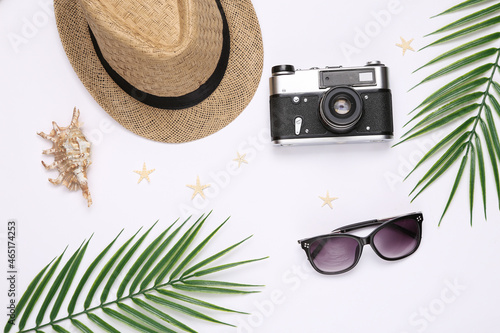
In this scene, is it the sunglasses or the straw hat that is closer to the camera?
the straw hat

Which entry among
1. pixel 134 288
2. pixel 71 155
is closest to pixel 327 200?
pixel 134 288

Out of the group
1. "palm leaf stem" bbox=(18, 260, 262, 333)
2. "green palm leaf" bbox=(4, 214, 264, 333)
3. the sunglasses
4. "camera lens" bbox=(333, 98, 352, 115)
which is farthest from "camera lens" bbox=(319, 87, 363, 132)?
"palm leaf stem" bbox=(18, 260, 262, 333)

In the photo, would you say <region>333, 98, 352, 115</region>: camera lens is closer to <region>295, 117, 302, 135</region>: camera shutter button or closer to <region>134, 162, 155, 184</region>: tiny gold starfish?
<region>295, 117, 302, 135</region>: camera shutter button

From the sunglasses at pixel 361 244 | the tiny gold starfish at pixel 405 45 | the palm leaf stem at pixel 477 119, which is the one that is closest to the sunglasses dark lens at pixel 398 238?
the sunglasses at pixel 361 244

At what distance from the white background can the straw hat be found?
6 centimetres

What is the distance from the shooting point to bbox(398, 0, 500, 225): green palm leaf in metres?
1.03

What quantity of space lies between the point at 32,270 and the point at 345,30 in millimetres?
971

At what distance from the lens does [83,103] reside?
112 centimetres

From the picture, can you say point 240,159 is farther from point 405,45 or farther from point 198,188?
point 405,45

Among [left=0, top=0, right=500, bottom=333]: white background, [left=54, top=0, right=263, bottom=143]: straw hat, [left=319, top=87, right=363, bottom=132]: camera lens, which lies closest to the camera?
[left=54, top=0, right=263, bottom=143]: straw hat

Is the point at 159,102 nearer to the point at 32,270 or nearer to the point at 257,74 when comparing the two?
the point at 257,74

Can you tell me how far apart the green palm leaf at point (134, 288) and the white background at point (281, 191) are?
0.04 metres

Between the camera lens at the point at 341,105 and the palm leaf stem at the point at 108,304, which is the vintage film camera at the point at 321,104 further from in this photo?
the palm leaf stem at the point at 108,304

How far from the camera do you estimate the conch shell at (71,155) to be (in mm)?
1083
